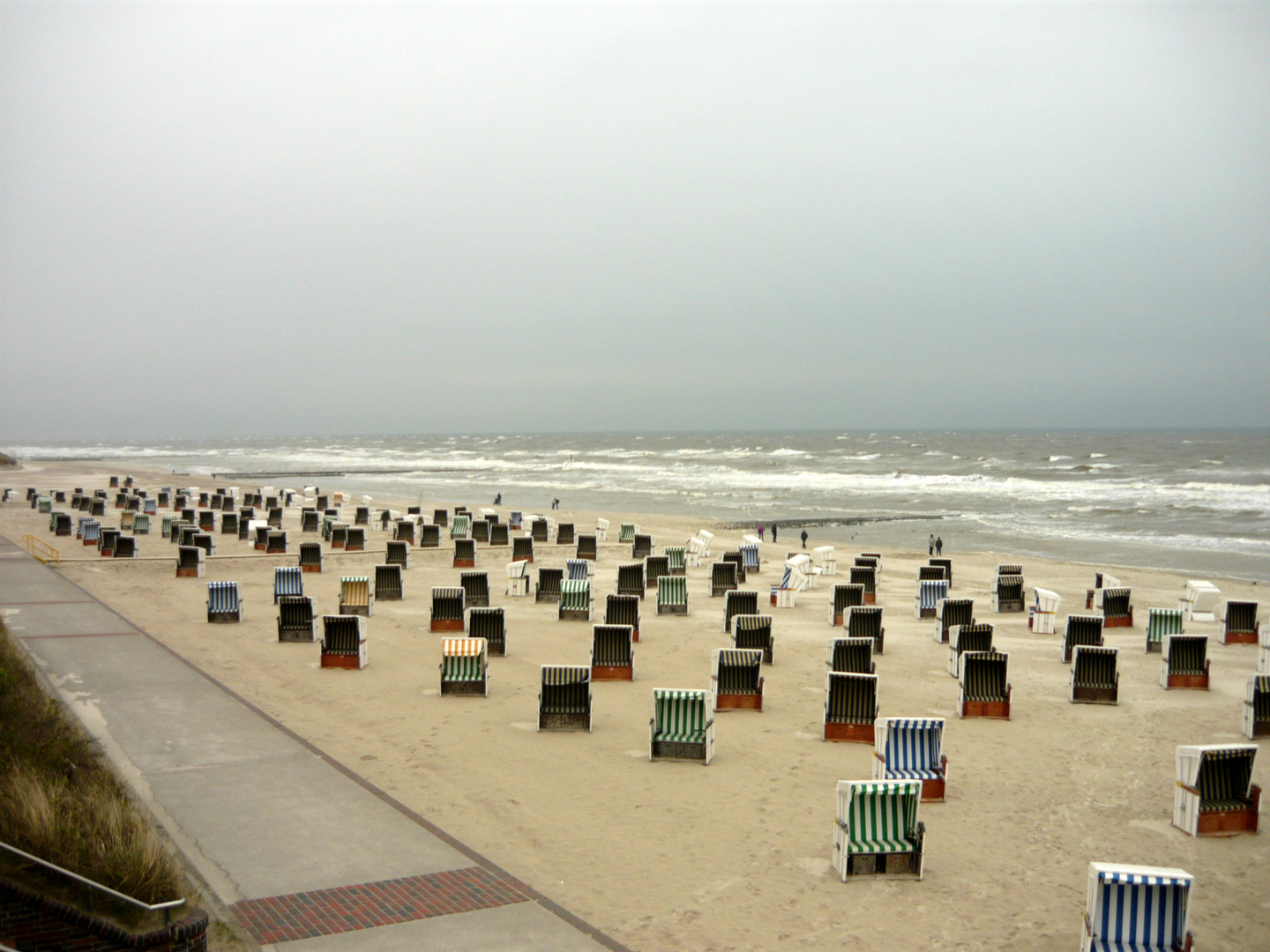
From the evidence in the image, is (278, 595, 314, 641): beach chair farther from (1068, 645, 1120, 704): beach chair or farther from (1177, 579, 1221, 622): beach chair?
(1177, 579, 1221, 622): beach chair

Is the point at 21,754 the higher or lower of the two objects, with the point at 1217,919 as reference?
higher

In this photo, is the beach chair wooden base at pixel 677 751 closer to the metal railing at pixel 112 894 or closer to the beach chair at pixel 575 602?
the metal railing at pixel 112 894

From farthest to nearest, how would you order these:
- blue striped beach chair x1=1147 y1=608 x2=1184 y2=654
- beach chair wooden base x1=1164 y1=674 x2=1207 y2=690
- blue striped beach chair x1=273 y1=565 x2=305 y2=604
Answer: blue striped beach chair x1=273 y1=565 x2=305 y2=604 < blue striped beach chair x1=1147 y1=608 x2=1184 y2=654 < beach chair wooden base x1=1164 y1=674 x2=1207 y2=690

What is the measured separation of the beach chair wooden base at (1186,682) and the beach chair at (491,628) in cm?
1090

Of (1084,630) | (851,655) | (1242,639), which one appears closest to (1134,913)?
(851,655)

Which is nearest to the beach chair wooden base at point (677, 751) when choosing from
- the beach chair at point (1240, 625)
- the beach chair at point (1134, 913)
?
the beach chair at point (1134, 913)

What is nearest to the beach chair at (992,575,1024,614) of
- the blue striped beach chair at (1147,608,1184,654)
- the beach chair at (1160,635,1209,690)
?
the blue striped beach chair at (1147,608,1184,654)

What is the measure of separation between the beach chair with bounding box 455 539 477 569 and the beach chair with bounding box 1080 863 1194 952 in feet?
82.5

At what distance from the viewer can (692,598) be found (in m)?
25.2

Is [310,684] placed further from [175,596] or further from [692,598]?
[692,598]

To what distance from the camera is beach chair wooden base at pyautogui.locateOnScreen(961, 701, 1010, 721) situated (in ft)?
47.0

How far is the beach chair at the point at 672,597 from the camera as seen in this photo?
2275 cm

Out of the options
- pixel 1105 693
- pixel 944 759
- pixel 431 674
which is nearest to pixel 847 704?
pixel 944 759

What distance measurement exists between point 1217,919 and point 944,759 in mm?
2920
